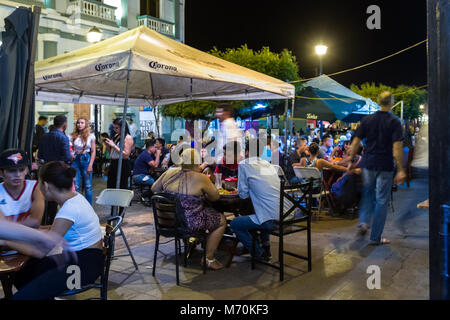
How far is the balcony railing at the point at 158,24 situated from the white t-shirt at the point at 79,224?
19.6m

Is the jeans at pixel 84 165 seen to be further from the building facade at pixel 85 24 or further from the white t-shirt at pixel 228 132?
the building facade at pixel 85 24

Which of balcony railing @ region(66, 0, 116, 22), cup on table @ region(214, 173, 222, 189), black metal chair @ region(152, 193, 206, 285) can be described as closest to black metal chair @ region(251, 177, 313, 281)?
black metal chair @ region(152, 193, 206, 285)

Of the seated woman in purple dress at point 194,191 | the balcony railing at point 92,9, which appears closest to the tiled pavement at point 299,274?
the seated woman in purple dress at point 194,191

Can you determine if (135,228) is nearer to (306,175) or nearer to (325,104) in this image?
(306,175)

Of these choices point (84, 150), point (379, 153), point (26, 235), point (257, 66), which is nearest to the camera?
point (26, 235)

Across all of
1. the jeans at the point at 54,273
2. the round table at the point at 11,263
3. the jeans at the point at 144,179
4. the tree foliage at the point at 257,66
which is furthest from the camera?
the tree foliage at the point at 257,66

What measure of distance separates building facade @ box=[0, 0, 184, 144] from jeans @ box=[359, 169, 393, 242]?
11.0m

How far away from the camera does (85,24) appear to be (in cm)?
1830

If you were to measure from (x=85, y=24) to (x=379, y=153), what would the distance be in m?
16.6

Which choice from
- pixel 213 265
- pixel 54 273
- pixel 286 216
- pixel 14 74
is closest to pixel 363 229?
pixel 286 216

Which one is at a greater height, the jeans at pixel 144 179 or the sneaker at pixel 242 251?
the jeans at pixel 144 179

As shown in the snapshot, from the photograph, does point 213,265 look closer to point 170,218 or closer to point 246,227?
point 246,227

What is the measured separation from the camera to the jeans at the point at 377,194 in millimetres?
5312

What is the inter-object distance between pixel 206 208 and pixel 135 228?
99.8 inches
